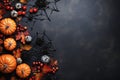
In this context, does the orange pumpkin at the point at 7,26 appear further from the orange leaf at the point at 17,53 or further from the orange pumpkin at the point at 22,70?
the orange pumpkin at the point at 22,70

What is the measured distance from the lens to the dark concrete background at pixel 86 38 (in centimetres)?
446

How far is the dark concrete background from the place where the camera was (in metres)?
4.46

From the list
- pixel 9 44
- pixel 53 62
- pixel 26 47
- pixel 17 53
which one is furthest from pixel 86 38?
pixel 9 44

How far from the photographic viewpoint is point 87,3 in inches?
182

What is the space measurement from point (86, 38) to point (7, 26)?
4.25ft

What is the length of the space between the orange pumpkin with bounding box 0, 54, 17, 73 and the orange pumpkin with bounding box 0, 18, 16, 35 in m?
Result: 0.36

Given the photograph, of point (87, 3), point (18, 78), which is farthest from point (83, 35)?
point (18, 78)

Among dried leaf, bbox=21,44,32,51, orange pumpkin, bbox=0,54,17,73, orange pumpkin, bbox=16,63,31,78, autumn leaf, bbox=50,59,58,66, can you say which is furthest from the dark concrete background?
orange pumpkin, bbox=0,54,17,73

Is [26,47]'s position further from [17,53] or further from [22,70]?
[22,70]

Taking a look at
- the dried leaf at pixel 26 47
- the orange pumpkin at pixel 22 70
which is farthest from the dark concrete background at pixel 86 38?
the orange pumpkin at pixel 22 70

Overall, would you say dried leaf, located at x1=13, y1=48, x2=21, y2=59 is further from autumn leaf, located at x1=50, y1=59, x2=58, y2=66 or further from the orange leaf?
autumn leaf, located at x1=50, y1=59, x2=58, y2=66

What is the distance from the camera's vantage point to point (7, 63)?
4.07 meters

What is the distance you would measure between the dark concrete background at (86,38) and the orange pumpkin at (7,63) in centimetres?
66

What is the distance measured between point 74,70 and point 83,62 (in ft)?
0.65
